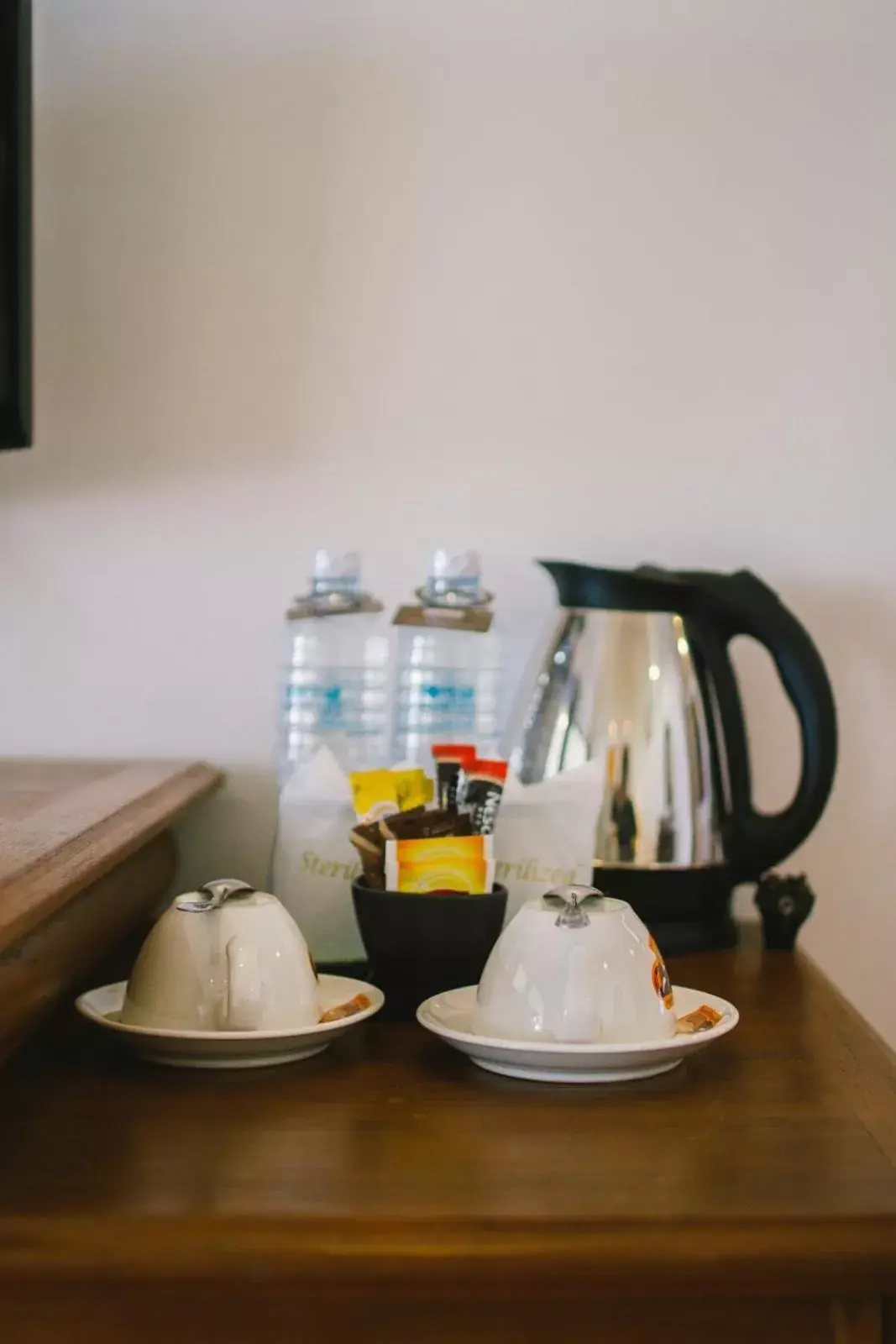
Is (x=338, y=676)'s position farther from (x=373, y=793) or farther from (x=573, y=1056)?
(x=573, y=1056)

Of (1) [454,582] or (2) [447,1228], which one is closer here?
(2) [447,1228]

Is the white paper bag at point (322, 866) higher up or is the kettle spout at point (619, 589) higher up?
the kettle spout at point (619, 589)

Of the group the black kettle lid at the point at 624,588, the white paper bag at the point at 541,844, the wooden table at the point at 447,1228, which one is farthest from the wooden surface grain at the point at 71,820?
the black kettle lid at the point at 624,588

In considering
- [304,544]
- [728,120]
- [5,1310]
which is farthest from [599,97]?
[5,1310]

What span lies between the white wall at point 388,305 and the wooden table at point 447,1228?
0.58 metres

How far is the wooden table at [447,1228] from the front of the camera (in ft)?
1.46

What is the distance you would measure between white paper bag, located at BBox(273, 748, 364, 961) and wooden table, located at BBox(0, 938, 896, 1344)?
0.88 ft

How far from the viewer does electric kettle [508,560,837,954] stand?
0.91 meters

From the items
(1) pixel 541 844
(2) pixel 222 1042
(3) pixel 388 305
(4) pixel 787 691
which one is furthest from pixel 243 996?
(3) pixel 388 305

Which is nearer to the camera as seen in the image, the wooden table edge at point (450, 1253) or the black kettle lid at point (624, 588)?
the wooden table edge at point (450, 1253)

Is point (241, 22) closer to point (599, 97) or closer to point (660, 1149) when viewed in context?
point (599, 97)

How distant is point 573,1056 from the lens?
0.60 meters

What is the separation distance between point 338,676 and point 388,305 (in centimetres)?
35

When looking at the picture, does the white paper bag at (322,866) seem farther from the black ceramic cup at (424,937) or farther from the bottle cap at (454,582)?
the bottle cap at (454,582)
